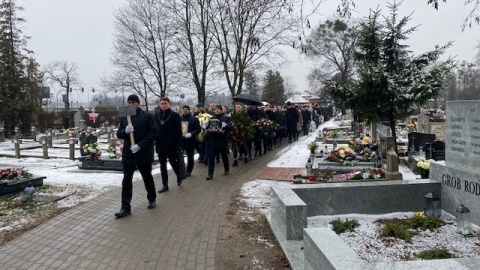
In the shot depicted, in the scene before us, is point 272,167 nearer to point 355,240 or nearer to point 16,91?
point 355,240

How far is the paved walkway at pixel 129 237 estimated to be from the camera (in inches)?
185

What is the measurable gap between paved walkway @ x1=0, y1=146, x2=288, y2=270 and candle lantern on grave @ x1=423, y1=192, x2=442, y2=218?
297 centimetres

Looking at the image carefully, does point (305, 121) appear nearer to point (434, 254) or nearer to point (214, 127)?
point (214, 127)

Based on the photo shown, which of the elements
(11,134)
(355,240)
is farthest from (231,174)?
(11,134)

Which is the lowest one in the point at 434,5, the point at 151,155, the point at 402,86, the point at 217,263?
the point at 217,263

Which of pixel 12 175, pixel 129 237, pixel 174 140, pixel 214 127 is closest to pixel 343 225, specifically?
pixel 129 237

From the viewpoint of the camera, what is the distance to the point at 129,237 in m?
5.50

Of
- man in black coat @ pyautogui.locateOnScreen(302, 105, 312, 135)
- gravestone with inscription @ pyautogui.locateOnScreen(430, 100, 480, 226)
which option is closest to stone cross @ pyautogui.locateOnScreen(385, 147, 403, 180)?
gravestone with inscription @ pyautogui.locateOnScreen(430, 100, 480, 226)

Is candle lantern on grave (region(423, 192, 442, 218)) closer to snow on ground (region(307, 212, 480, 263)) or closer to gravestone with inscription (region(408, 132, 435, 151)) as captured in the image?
snow on ground (region(307, 212, 480, 263))

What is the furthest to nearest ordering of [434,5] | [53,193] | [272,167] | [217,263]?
[272,167] → [53,193] → [434,5] → [217,263]

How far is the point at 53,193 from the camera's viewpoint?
8.57m

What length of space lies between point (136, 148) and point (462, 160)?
475 cm

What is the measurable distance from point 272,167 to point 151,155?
561 cm

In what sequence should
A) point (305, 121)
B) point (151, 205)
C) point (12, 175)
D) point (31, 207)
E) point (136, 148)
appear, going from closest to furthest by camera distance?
1. point (136, 148)
2. point (151, 205)
3. point (31, 207)
4. point (12, 175)
5. point (305, 121)
